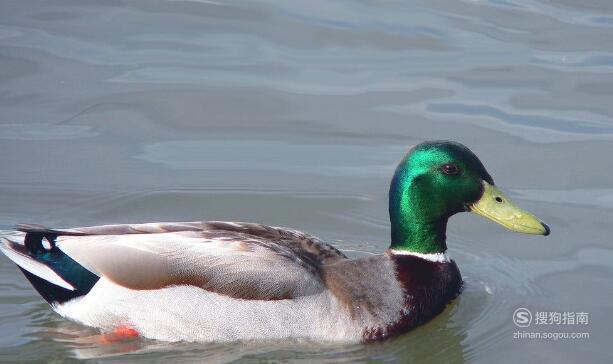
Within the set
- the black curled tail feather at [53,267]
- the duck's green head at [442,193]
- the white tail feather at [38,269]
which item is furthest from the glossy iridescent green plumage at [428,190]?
the white tail feather at [38,269]

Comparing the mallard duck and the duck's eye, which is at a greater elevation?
the duck's eye

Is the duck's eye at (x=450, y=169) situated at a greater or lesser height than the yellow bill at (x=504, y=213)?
greater

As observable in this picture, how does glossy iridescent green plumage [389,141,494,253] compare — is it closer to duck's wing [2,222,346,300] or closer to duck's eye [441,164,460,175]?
duck's eye [441,164,460,175]

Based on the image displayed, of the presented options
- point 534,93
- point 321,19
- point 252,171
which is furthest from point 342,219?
point 321,19

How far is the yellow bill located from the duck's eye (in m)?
0.22

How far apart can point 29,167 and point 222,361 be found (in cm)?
320

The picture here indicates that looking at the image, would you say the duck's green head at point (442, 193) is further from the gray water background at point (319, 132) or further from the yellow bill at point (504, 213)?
the gray water background at point (319, 132)

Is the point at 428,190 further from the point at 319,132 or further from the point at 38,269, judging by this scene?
the point at 319,132

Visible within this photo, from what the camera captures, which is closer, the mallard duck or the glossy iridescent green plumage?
the mallard duck

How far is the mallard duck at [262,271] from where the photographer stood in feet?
22.4

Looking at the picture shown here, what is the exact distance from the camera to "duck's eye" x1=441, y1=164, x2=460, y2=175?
7281 millimetres

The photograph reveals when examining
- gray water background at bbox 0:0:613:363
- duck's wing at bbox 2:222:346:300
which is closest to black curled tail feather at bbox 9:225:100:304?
duck's wing at bbox 2:222:346:300

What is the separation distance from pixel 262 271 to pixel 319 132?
3321mm

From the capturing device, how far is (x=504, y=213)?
24.1ft
